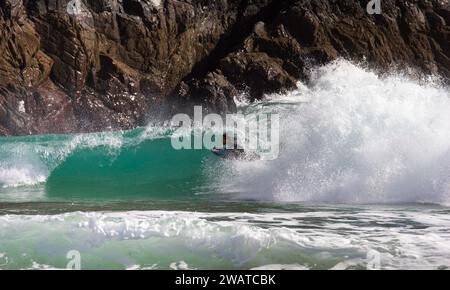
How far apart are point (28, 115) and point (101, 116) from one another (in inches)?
244

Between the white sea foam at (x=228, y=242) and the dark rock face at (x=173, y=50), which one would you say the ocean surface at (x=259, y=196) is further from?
the dark rock face at (x=173, y=50)

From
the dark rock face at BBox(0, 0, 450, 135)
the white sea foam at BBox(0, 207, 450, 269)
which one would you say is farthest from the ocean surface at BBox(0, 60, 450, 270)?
the dark rock face at BBox(0, 0, 450, 135)

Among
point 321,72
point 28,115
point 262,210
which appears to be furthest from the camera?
point 321,72

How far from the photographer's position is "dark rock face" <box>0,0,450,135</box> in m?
49.0

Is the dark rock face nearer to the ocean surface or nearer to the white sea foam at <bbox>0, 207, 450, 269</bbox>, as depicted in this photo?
the ocean surface

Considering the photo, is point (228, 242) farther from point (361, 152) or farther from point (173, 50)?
point (173, 50)

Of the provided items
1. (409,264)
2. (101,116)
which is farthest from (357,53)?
(409,264)

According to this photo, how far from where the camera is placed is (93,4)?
53625 millimetres

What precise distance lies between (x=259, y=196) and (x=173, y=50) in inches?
1755

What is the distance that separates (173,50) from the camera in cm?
5516

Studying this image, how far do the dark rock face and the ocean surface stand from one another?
26.9 meters

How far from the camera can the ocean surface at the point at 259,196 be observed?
21.1ft

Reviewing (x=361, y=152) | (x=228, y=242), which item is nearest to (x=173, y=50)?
(x=361, y=152)
